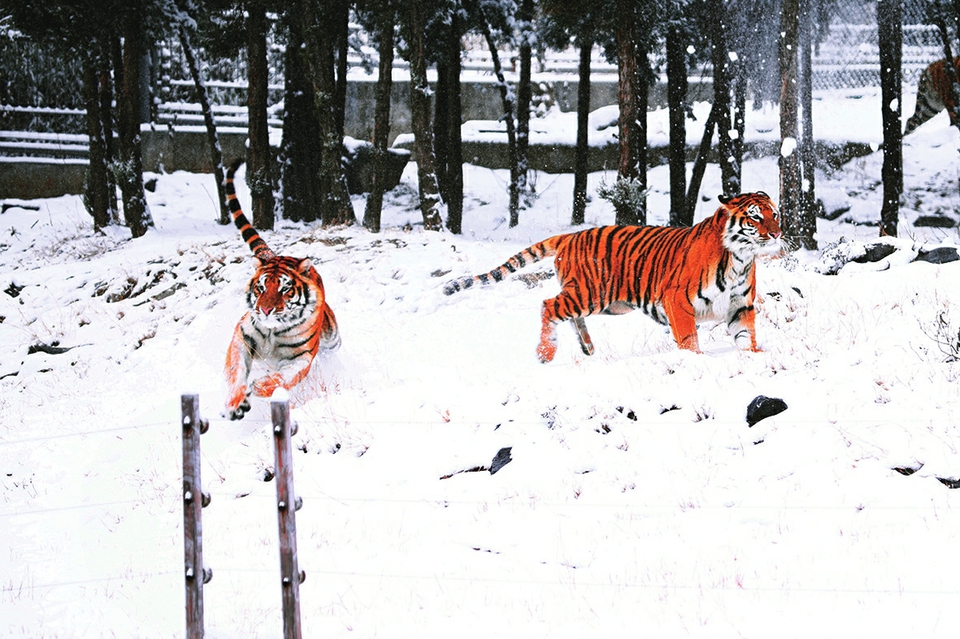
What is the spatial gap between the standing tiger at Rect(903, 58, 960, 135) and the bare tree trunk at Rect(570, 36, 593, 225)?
7858 millimetres

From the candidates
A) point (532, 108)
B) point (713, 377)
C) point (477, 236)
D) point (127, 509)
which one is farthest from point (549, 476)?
point (532, 108)

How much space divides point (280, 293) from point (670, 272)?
11.0 feet

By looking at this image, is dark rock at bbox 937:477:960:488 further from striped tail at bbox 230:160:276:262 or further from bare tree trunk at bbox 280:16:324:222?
bare tree trunk at bbox 280:16:324:222

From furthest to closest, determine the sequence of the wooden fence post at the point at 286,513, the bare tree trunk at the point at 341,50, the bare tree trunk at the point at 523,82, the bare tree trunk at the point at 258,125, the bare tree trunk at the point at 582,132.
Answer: the bare tree trunk at the point at 582,132, the bare tree trunk at the point at 523,82, the bare tree trunk at the point at 341,50, the bare tree trunk at the point at 258,125, the wooden fence post at the point at 286,513

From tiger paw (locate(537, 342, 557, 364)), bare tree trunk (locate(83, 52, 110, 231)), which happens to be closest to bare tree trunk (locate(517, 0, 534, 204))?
bare tree trunk (locate(83, 52, 110, 231))

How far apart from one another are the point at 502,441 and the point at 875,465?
2.47 m

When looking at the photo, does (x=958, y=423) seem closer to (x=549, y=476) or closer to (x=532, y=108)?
(x=549, y=476)

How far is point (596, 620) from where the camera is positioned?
4.69 metres

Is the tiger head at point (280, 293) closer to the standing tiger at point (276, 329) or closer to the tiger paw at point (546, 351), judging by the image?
the standing tiger at point (276, 329)

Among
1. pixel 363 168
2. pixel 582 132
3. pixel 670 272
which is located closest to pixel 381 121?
pixel 582 132

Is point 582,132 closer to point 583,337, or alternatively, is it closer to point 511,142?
point 511,142

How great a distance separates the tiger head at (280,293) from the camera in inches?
331

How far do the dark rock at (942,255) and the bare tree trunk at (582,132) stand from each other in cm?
1076

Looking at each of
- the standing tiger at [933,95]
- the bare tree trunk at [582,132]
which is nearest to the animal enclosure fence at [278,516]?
the bare tree trunk at [582,132]
